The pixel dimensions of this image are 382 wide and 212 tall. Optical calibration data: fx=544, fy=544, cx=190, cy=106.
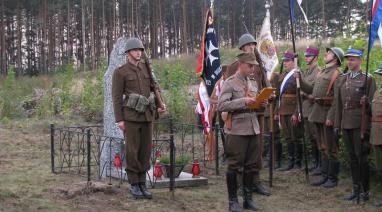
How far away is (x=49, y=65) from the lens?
137ft

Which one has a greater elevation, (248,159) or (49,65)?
(49,65)

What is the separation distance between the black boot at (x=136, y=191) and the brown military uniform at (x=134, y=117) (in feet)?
0.16

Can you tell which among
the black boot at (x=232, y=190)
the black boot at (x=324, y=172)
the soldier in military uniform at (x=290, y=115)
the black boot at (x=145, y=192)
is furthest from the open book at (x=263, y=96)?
the soldier in military uniform at (x=290, y=115)

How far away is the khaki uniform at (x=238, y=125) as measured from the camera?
6.05 m

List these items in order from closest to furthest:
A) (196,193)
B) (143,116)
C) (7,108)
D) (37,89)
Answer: (143,116), (196,193), (7,108), (37,89)

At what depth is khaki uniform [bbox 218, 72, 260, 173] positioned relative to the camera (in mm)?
6055

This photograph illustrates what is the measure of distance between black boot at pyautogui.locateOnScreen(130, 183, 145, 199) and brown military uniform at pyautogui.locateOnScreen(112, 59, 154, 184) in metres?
0.05

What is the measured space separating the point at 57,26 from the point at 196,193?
37.1 metres

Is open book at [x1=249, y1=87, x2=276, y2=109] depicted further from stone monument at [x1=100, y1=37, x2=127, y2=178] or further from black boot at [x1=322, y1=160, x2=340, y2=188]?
stone monument at [x1=100, y1=37, x2=127, y2=178]

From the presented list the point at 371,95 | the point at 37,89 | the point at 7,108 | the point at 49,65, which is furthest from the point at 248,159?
the point at 49,65

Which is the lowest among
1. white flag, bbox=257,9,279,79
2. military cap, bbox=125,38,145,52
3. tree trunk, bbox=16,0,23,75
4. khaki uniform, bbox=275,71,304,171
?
khaki uniform, bbox=275,71,304,171

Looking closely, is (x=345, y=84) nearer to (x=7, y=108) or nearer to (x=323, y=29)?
(x=7, y=108)

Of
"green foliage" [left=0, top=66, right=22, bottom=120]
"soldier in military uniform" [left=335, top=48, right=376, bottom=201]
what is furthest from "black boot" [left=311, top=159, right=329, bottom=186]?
"green foliage" [left=0, top=66, right=22, bottom=120]

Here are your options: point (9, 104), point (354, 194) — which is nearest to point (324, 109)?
point (354, 194)
